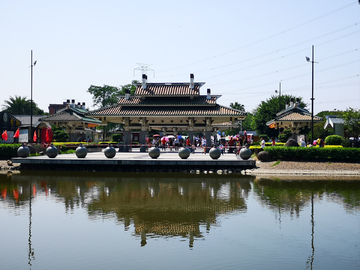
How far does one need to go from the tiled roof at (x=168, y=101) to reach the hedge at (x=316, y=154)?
1557 centimetres

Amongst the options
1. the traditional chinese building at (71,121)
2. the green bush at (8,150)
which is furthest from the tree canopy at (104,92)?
the green bush at (8,150)

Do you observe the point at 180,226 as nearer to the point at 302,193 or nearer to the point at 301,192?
the point at 302,193

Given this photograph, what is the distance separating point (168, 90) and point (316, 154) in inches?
901

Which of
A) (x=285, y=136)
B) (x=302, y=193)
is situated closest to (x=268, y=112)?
(x=285, y=136)

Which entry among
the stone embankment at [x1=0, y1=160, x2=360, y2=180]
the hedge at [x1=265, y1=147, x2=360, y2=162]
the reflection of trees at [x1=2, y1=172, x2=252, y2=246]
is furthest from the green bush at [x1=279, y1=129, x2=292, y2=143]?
the reflection of trees at [x1=2, y1=172, x2=252, y2=246]

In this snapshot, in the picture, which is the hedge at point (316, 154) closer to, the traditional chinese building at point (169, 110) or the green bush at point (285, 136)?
the traditional chinese building at point (169, 110)

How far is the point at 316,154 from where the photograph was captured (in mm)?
29594

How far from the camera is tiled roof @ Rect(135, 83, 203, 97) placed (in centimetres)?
4597

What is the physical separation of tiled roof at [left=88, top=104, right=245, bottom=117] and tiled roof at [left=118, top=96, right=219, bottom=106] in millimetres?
527

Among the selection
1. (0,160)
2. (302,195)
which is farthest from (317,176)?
(0,160)

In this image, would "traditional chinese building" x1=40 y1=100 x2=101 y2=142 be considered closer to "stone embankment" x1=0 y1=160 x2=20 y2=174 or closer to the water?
"stone embankment" x1=0 y1=160 x2=20 y2=174

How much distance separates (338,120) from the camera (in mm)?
55719

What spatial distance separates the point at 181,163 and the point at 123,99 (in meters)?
21.0

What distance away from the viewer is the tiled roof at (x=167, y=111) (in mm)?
42594
